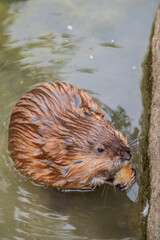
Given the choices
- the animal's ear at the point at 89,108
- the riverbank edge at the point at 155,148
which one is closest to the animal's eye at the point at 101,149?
the animal's ear at the point at 89,108

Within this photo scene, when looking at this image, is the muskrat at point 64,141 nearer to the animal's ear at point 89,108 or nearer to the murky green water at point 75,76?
the animal's ear at point 89,108

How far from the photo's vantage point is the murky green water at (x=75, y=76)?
3285mm

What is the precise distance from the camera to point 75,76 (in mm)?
Answer: 4324

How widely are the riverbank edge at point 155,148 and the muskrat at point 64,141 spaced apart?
23 centimetres

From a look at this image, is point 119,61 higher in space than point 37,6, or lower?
lower

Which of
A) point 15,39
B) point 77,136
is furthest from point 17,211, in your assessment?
point 15,39

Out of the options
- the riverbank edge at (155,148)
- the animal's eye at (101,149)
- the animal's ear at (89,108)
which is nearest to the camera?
the animal's eye at (101,149)

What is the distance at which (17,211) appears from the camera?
3.38 m

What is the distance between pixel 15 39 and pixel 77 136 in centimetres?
221

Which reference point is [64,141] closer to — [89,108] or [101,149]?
[101,149]

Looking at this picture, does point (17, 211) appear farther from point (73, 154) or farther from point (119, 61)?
point (119, 61)

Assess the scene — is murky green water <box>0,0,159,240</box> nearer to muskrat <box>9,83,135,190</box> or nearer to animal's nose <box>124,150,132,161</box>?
muskrat <box>9,83,135,190</box>

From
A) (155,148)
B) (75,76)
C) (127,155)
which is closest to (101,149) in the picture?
(127,155)

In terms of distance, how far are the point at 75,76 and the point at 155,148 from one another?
4.61 feet
